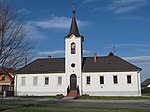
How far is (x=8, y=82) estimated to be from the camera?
51.5 meters

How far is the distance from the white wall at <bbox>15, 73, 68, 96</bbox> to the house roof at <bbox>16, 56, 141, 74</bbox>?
91 centimetres

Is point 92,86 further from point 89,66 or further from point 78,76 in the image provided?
point 89,66

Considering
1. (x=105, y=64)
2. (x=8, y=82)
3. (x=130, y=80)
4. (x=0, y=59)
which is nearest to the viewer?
(x=0, y=59)

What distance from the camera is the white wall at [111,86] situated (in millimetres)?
37688

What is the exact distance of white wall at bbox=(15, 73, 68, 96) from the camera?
39500 mm

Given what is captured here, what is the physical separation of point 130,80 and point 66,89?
1110 cm

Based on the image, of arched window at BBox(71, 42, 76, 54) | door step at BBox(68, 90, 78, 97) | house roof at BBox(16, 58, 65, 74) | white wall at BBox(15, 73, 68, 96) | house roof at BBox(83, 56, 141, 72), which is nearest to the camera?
door step at BBox(68, 90, 78, 97)

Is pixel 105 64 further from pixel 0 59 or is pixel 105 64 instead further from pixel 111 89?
pixel 0 59

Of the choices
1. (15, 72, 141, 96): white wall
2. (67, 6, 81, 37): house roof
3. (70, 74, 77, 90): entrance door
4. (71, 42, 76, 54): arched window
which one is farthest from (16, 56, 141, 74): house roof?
(67, 6, 81, 37): house roof

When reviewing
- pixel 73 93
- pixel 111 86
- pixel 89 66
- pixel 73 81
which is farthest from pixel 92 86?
pixel 89 66

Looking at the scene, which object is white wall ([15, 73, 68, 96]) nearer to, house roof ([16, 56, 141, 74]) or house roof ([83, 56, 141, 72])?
house roof ([16, 56, 141, 74])

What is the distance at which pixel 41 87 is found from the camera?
40344mm

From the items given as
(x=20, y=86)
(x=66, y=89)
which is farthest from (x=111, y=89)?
(x=20, y=86)

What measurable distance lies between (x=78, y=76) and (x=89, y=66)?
9.91 ft
